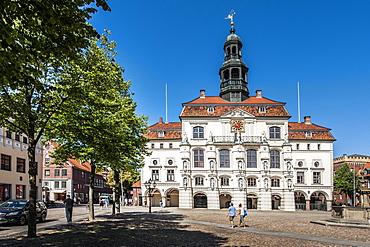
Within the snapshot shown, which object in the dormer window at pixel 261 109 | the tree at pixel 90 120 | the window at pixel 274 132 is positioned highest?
the dormer window at pixel 261 109

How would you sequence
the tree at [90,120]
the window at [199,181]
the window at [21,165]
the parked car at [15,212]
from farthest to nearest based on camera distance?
1. the window at [199,181]
2. the window at [21,165]
3. the parked car at [15,212]
4. the tree at [90,120]

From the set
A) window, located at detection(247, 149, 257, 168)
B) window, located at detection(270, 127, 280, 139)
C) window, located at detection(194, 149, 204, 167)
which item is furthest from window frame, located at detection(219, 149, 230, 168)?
window, located at detection(270, 127, 280, 139)

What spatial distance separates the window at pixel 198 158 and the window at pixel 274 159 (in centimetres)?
1087

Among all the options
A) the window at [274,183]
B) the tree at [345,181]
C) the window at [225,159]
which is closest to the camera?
the window at [274,183]

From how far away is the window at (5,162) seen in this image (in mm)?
35869

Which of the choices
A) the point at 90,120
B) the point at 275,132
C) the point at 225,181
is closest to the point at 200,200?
the point at 225,181

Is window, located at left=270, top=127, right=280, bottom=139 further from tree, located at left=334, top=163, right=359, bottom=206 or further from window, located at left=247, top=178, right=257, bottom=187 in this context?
tree, located at left=334, top=163, right=359, bottom=206

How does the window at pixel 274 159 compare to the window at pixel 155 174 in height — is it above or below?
above

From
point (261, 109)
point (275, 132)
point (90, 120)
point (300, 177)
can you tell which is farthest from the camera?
point (300, 177)

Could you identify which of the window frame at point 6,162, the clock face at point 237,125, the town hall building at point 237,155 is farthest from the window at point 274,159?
the window frame at point 6,162

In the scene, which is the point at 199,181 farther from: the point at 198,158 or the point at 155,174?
the point at 155,174

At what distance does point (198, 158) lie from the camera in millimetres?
55375

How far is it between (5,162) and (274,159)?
1488 inches

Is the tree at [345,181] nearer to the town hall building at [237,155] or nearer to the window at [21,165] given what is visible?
the town hall building at [237,155]
